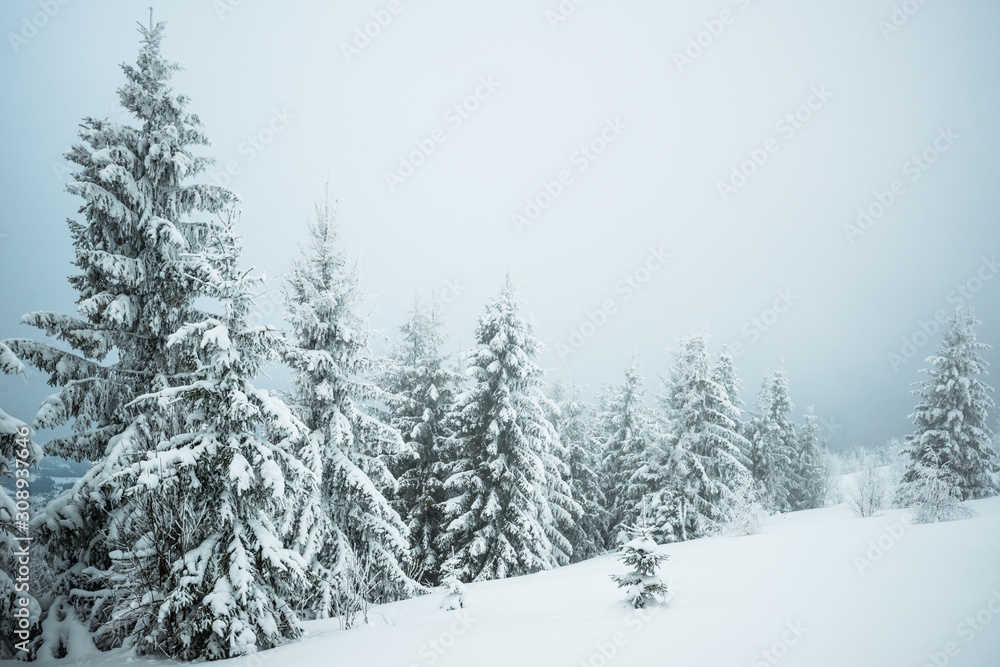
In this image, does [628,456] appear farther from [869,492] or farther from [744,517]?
[869,492]

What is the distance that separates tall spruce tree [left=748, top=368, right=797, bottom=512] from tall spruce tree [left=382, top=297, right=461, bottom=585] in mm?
25183

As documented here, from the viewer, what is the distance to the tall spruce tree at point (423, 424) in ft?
61.9

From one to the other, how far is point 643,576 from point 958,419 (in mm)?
26153

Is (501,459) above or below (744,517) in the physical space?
above

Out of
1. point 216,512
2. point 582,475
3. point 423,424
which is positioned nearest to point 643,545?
point 216,512

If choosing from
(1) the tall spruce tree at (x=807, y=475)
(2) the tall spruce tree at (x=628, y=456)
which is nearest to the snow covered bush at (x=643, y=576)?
(2) the tall spruce tree at (x=628, y=456)

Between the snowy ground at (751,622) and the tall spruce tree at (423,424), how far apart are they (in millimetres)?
7066

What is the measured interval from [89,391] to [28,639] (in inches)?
165

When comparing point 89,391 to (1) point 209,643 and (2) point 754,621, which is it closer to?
(1) point 209,643

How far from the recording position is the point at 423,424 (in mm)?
20047

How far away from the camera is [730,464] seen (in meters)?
24.1

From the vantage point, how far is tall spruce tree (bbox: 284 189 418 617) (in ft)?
42.4

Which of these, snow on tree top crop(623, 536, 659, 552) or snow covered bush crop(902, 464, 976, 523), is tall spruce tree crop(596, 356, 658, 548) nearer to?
snow covered bush crop(902, 464, 976, 523)

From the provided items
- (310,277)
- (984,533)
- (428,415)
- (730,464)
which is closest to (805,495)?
(730,464)
